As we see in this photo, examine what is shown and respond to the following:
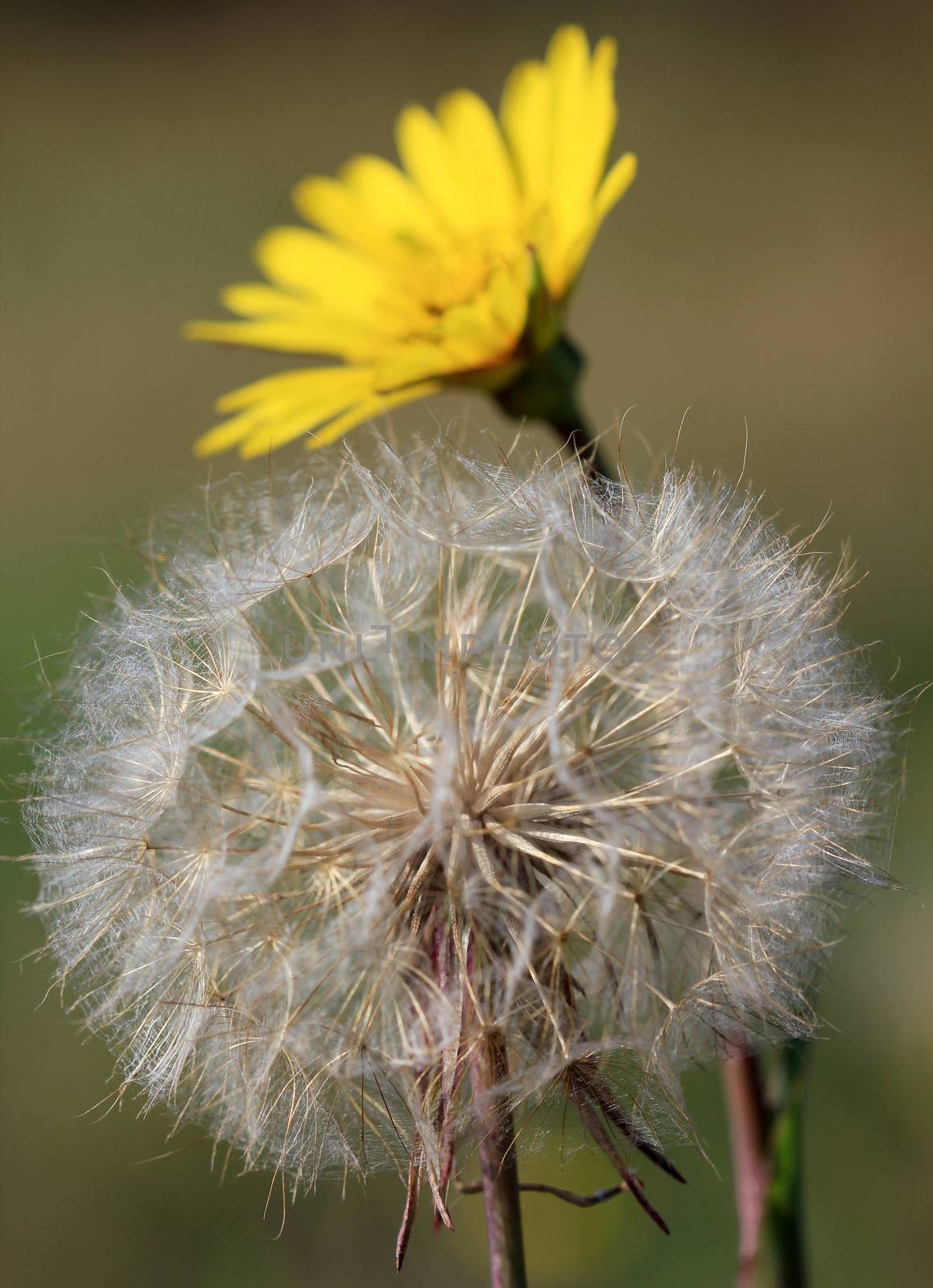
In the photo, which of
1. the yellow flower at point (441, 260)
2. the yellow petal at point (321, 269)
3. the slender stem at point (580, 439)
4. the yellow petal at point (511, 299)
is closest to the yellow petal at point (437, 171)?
the yellow flower at point (441, 260)

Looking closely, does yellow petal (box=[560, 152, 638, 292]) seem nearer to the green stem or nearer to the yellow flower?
the yellow flower

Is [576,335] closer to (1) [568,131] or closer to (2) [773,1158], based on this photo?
(1) [568,131]

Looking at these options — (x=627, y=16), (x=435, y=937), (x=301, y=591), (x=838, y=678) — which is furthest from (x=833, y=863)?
(x=627, y=16)

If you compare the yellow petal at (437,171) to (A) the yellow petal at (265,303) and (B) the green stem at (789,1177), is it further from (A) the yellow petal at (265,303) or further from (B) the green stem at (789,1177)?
(B) the green stem at (789,1177)

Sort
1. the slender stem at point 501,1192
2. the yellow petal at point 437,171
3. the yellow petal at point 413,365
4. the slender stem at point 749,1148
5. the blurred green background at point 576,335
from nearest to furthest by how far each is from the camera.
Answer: the slender stem at point 501,1192 → the slender stem at point 749,1148 → the yellow petal at point 413,365 → the yellow petal at point 437,171 → the blurred green background at point 576,335

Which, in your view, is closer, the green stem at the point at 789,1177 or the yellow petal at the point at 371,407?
the green stem at the point at 789,1177

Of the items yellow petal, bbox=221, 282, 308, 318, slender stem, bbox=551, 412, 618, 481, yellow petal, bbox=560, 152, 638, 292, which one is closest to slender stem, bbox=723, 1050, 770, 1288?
slender stem, bbox=551, 412, 618, 481
